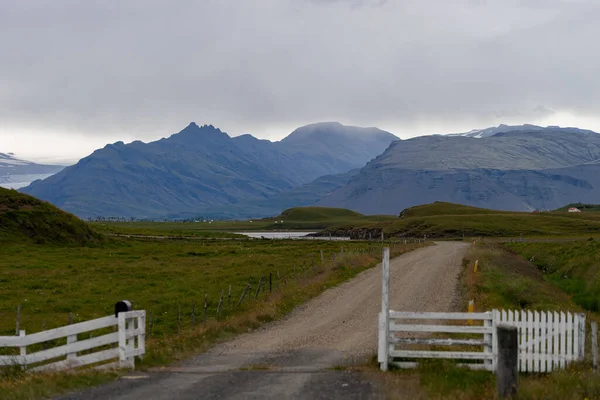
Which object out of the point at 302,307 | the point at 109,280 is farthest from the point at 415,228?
the point at 302,307

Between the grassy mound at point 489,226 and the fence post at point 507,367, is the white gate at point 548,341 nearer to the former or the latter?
the fence post at point 507,367

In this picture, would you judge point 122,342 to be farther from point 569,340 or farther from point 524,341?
point 569,340

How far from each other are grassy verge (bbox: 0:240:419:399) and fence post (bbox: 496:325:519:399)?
35.4 ft

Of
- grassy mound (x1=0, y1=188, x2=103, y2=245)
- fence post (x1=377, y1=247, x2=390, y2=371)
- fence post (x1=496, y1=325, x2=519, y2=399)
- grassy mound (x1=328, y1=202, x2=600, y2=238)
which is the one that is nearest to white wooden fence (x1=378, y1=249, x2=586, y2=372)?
fence post (x1=377, y1=247, x2=390, y2=371)

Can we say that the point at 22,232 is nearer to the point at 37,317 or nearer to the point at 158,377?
the point at 37,317

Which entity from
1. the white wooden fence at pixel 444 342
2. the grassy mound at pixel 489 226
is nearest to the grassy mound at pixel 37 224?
the white wooden fence at pixel 444 342

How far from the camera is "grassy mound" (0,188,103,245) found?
81.2 meters

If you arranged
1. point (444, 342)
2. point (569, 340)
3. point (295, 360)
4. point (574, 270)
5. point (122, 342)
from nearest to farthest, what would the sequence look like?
1. point (569, 340)
2. point (444, 342)
3. point (122, 342)
4. point (295, 360)
5. point (574, 270)

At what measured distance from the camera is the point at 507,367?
16.5 meters

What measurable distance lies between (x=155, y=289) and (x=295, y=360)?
28881 millimetres

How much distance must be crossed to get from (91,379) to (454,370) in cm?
1022

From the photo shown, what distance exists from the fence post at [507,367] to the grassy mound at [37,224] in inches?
2826

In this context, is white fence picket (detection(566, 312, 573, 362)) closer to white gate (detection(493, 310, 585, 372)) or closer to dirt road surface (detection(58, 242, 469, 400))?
white gate (detection(493, 310, 585, 372))

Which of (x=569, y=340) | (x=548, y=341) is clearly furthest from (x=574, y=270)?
(x=548, y=341)
